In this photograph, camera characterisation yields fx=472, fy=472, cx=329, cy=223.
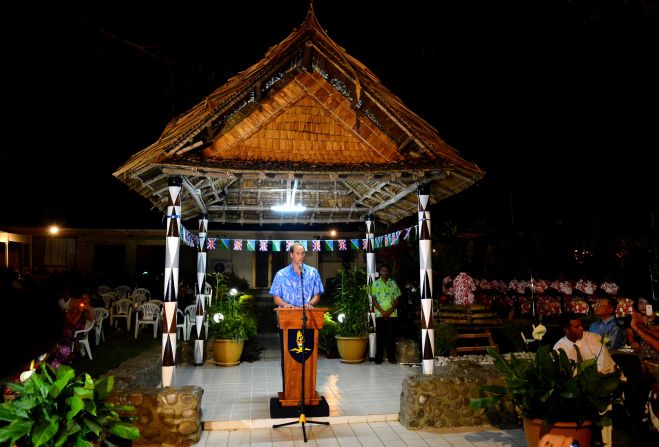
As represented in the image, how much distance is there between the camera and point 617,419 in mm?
5582

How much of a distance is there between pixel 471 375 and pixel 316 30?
226 inches

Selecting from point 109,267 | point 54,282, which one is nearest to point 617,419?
point 54,282

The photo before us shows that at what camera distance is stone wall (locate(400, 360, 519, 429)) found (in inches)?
243

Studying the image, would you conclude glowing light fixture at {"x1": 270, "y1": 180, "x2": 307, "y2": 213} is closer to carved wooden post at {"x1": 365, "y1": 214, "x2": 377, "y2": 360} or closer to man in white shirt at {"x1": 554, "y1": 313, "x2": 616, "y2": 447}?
carved wooden post at {"x1": 365, "y1": 214, "x2": 377, "y2": 360}

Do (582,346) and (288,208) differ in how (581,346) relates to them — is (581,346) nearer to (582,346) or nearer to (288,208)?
(582,346)

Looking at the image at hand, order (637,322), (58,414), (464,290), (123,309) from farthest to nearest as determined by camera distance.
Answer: (123,309) → (464,290) → (637,322) → (58,414)

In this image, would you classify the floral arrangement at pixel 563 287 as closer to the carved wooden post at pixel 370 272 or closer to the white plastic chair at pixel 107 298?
the carved wooden post at pixel 370 272

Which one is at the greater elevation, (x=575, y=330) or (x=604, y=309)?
(x=604, y=309)

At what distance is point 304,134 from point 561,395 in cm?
518

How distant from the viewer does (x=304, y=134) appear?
7711mm

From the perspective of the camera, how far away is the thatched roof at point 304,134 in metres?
7.00

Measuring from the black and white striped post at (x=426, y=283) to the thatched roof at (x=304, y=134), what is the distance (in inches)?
17.4

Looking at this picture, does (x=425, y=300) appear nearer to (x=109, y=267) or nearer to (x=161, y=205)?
(x=161, y=205)

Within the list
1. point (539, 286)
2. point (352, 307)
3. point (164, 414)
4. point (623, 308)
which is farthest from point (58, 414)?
point (539, 286)
